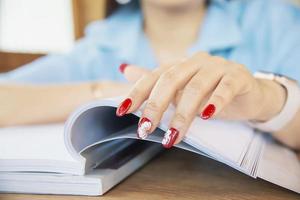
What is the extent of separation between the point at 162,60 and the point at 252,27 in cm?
26

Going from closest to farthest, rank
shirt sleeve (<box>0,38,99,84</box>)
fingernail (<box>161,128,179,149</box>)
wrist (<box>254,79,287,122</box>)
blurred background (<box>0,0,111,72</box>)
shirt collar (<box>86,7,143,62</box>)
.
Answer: fingernail (<box>161,128,179,149</box>)
wrist (<box>254,79,287,122</box>)
shirt sleeve (<box>0,38,99,84</box>)
shirt collar (<box>86,7,143,62</box>)
blurred background (<box>0,0,111,72</box>)

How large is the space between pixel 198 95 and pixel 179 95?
0.17ft

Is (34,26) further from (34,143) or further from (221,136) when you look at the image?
(221,136)

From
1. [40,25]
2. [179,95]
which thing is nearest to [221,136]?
[179,95]

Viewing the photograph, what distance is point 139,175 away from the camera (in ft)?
1.48

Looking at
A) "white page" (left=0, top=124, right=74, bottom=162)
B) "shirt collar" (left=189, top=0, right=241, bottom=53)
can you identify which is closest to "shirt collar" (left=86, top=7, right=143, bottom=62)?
"shirt collar" (left=189, top=0, right=241, bottom=53)

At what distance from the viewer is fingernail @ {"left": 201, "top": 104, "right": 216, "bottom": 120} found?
38 cm

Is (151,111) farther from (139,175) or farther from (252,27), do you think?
(252,27)

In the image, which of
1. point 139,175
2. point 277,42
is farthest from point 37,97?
point 277,42

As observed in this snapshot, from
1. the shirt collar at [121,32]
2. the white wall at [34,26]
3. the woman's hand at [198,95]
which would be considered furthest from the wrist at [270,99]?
the white wall at [34,26]

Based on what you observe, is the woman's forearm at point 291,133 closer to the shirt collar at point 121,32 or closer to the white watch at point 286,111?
the white watch at point 286,111

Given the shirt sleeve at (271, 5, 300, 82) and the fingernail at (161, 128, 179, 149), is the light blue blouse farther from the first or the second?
the fingernail at (161, 128, 179, 149)

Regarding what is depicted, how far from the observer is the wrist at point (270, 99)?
1.57 ft

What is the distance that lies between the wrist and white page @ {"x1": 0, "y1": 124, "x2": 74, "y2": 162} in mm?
245
